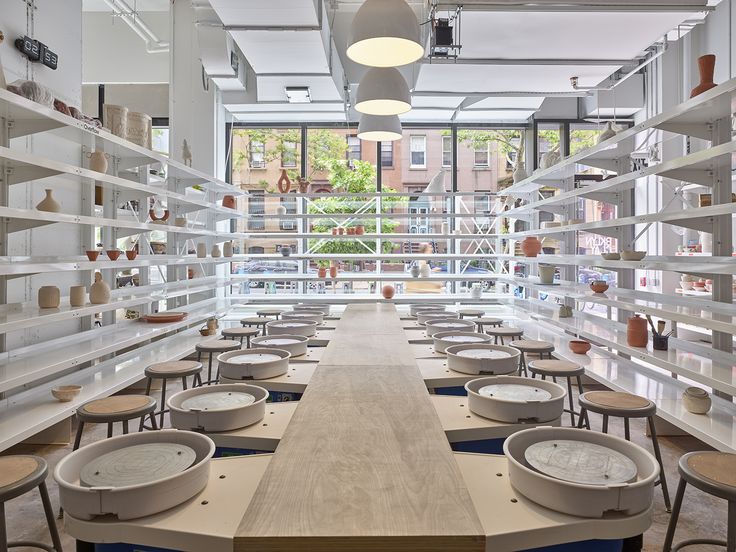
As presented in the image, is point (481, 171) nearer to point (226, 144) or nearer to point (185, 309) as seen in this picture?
point (226, 144)

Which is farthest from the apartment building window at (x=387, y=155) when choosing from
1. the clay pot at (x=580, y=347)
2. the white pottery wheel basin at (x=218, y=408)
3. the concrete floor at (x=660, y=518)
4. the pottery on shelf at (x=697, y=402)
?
the white pottery wheel basin at (x=218, y=408)

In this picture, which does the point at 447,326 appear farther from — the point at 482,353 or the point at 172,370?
the point at 172,370

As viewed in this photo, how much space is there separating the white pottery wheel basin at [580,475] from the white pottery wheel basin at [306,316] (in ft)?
8.73

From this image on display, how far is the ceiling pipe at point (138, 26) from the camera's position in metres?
6.79

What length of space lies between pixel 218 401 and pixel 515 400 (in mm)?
1039

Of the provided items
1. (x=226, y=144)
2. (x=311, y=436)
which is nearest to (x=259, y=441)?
(x=311, y=436)

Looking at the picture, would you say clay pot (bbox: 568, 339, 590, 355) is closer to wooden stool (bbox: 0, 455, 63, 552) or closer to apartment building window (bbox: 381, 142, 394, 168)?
wooden stool (bbox: 0, 455, 63, 552)

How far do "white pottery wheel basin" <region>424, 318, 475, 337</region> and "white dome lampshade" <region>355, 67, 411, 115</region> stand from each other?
5.22 ft

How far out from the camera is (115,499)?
1145 mm

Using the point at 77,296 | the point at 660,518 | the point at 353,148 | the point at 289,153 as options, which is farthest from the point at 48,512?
the point at 353,148

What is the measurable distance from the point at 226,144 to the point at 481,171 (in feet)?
13.3

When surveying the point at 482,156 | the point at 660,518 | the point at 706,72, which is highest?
the point at 482,156

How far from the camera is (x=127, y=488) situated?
114cm

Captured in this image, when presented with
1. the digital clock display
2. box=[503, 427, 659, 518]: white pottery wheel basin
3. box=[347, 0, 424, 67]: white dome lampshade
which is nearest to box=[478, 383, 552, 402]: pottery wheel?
box=[503, 427, 659, 518]: white pottery wheel basin
